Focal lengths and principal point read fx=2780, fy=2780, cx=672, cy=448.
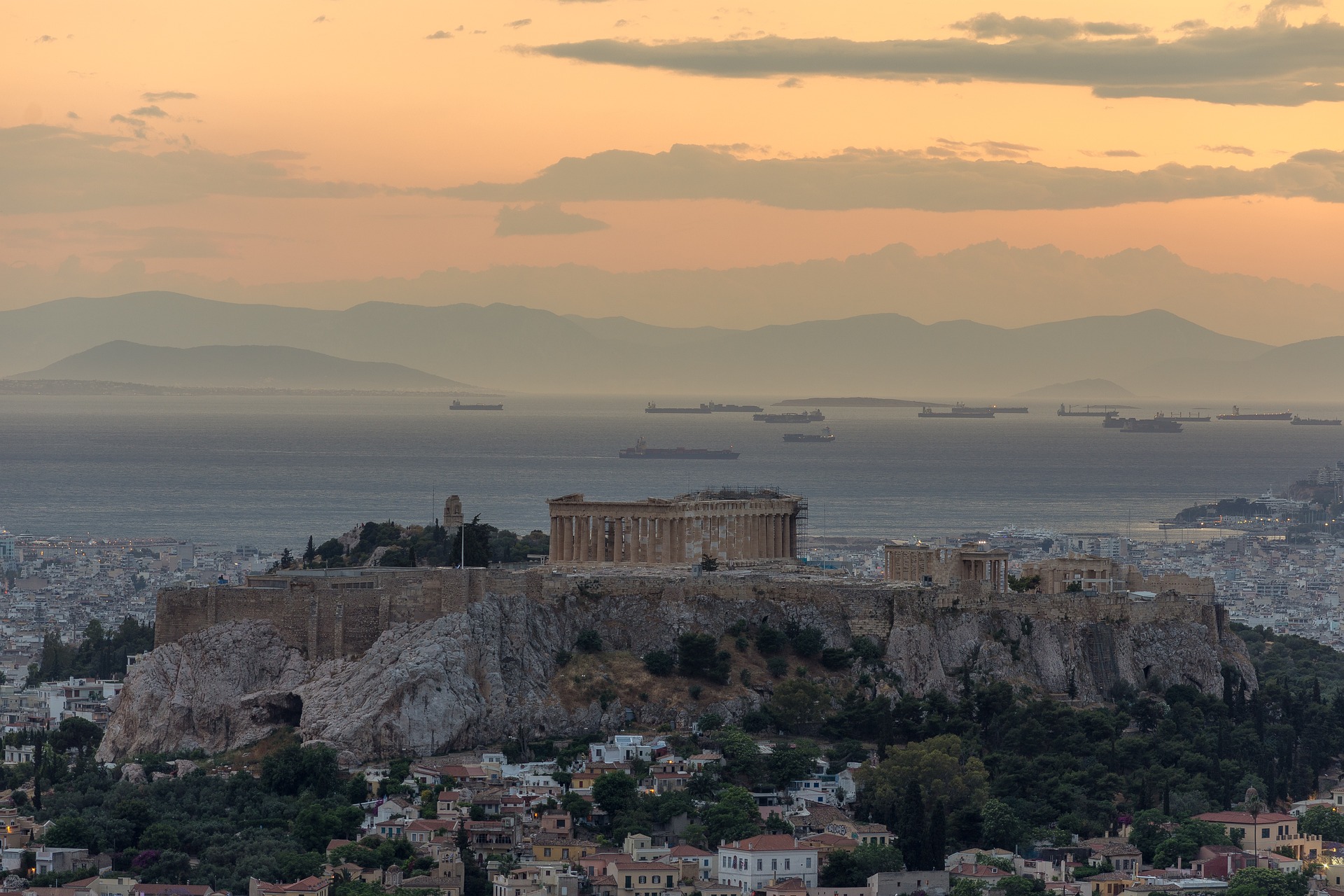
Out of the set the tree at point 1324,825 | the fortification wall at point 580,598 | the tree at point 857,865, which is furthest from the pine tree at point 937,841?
the fortification wall at point 580,598

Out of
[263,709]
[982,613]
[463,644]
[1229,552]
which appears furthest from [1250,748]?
[1229,552]

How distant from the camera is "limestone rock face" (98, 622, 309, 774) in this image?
283ft

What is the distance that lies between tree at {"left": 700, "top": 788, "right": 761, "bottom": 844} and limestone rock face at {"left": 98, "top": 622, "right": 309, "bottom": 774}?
617 inches

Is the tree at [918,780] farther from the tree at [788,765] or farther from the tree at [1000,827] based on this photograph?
the tree at [788,765]

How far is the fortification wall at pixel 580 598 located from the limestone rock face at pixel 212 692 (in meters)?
0.67

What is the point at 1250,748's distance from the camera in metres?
85.9

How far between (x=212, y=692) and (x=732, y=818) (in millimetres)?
19327

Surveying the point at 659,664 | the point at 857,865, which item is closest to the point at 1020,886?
the point at 857,865

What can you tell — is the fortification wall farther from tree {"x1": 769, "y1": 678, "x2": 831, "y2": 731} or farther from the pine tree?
the pine tree

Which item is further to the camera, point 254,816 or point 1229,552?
point 1229,552

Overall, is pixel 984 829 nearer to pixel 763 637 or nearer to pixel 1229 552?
pixel 763 637

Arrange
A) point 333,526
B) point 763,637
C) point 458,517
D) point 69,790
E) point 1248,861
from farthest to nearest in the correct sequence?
point 333,526, point 458,517, point 763,637, point 69,790, point 1248,861

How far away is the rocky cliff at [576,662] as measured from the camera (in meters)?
83.6

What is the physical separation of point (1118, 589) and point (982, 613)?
803cm
